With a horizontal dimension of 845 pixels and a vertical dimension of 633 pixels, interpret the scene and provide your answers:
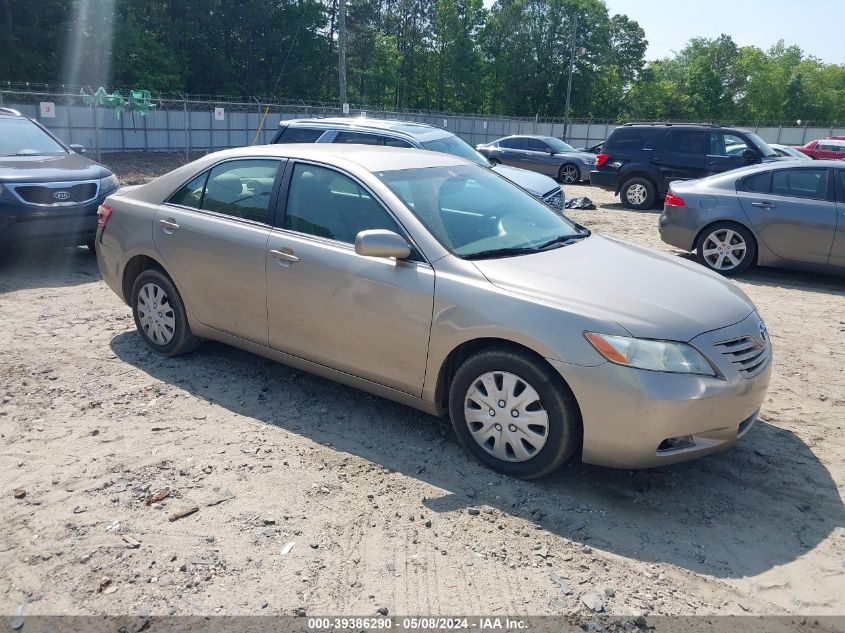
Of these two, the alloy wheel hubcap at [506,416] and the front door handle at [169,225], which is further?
the front door handle at [169,225]

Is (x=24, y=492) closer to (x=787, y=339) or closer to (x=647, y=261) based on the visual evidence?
(x=647, y=261)

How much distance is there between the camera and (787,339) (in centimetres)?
646

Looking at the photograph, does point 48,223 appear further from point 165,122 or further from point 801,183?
point 165,122

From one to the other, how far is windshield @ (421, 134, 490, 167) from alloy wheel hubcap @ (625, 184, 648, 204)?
6.07 metres

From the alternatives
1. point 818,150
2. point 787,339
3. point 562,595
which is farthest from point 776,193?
point 818,150

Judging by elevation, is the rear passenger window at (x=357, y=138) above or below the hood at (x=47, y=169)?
above

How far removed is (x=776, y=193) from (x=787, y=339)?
3.13m

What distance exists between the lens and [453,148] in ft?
34.9

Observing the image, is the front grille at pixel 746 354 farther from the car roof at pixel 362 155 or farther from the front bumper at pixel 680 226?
the front bumper at pixel 680 226

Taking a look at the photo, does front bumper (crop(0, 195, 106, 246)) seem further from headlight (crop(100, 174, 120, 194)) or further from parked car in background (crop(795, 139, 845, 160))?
parked car in background (crop(795, 139, 845, 160))

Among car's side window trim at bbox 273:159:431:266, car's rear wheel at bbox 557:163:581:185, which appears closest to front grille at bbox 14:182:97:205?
car's side window trim at bbox 273:159:431:266

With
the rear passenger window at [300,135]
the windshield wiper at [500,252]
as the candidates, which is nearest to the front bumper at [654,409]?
the windshield wiper at [500,252]

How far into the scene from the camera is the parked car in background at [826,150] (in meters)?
25.2

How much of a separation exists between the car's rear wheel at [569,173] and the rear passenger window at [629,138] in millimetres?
5536
